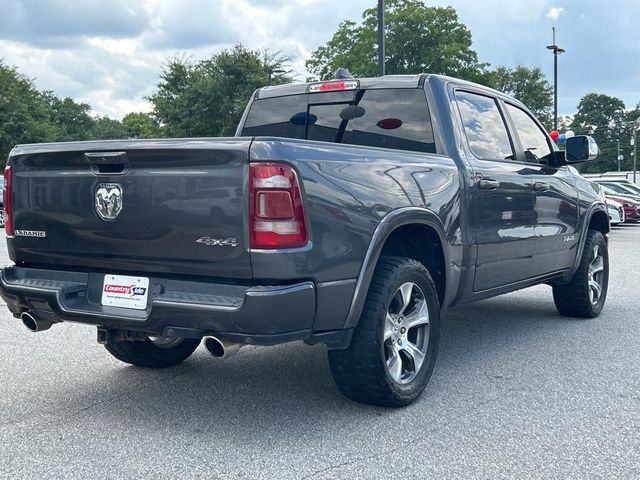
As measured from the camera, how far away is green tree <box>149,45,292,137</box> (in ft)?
121

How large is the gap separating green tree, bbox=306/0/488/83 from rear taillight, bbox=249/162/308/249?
34.8 meters

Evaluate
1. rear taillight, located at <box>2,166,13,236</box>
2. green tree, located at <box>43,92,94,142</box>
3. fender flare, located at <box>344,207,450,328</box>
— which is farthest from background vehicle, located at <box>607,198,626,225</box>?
green tree, located at <box>43,92,94,142</box>

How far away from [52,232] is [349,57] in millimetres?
36474

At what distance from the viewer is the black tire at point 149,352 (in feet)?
15.7

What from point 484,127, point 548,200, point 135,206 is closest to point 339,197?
point 135,206

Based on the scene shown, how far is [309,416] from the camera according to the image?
396 cm

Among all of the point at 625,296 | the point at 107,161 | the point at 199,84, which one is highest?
the point at 199,84

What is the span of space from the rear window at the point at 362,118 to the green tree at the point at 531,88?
52185 mm

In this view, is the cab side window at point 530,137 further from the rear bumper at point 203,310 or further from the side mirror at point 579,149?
the rear bumper at point 203,310

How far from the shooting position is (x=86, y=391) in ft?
14.6

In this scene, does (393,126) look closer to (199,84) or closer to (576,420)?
(576,420)

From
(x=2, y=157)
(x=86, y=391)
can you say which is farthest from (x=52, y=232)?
(x=2, y=157)

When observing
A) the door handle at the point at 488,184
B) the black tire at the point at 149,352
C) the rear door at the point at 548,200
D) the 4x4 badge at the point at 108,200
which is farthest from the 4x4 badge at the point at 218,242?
the rear door at the point at 548,200

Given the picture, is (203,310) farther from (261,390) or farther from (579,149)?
(579,149)
